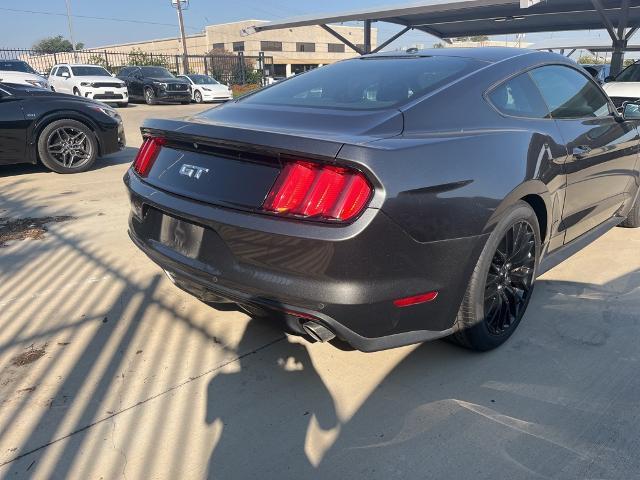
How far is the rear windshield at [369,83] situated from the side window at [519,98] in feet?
0.65

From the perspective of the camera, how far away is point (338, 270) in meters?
2.01

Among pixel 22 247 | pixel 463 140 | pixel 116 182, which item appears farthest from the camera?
pixel 116 182

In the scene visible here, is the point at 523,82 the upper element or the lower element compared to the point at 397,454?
upper

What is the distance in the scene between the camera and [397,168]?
2039 mm

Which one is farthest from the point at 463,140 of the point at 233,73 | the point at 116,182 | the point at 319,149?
the point at 233,73

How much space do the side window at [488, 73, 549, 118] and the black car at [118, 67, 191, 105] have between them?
800 inches

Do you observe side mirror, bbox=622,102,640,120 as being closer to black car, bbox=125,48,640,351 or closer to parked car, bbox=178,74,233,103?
black car, bbox=125,48,640,351

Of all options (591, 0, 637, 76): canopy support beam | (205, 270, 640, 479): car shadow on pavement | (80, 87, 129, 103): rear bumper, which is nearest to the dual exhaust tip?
(205, 270, 640, 479): car shadow on pavement

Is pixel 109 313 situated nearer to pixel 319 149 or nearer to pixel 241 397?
pixel 241 397

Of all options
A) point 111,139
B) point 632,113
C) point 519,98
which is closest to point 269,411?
point 519,98

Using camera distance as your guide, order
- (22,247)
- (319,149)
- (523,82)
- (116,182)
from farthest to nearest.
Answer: (116,182), (22,247), (523,82), (319,149)

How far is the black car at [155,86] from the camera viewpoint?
21328 mm

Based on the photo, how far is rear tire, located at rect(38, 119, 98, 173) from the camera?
6.77 meters

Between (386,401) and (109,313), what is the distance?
5.88 ft
